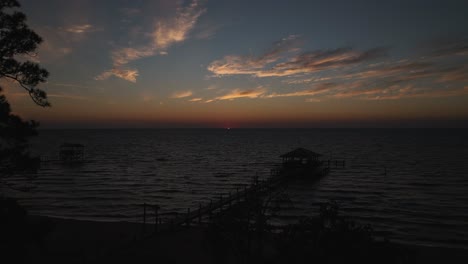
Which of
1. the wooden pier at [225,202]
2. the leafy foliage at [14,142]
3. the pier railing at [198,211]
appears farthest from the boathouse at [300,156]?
the leafy foliage at [14,142]

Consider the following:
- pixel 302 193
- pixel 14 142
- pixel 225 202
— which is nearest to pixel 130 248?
pixel 14 142

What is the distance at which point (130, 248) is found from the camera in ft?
63.4

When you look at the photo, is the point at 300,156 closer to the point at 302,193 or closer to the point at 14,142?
the point at 302,193

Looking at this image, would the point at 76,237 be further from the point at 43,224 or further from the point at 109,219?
the point at 43,224

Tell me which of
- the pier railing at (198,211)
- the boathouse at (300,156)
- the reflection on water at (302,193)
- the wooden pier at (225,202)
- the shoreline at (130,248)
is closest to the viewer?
the shoreline at (130,248)

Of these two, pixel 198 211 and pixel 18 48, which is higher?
pixel 18 48

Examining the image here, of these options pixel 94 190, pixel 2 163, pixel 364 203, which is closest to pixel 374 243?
pixel 2 163

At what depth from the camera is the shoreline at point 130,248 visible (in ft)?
60.0

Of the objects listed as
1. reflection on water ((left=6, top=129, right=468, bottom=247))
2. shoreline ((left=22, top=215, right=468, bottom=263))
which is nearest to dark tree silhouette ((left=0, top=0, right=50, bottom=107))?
shoreline ((left=22, top=215, right=468, bottom=263))

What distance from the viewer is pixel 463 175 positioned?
57344mm

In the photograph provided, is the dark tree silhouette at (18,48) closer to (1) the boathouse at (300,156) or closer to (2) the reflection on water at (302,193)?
(2) the reflection on water at (302,193)

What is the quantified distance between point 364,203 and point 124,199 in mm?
28396

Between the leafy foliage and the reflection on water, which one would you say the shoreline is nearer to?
the reflection on water

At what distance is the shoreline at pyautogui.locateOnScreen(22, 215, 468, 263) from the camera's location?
60.0 ft
